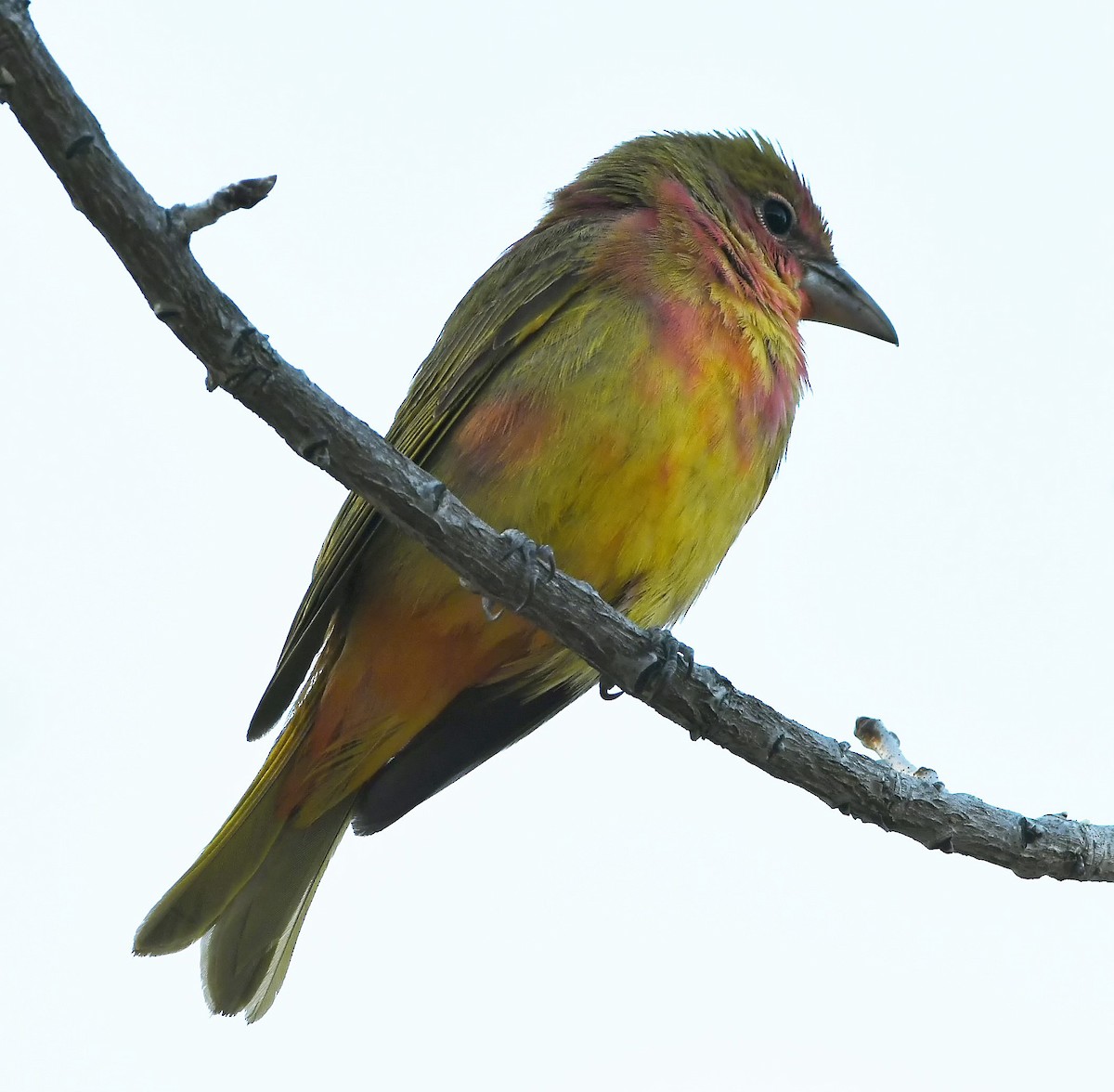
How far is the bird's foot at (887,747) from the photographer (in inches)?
142

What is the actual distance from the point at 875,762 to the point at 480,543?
1.13m

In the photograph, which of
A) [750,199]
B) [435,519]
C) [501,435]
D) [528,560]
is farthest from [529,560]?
[750,199]

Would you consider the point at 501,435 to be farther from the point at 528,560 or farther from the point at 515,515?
the point at 528,560

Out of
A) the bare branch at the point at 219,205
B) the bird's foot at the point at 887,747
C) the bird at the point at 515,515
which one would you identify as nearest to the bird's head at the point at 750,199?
the bird at the point at 515,515

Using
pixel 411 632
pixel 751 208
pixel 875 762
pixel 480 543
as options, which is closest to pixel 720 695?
pixel 875 762

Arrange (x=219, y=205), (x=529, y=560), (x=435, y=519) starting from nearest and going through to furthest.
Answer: (x=219, y=205) → (x=435, y=519) → (x=529, y=560)

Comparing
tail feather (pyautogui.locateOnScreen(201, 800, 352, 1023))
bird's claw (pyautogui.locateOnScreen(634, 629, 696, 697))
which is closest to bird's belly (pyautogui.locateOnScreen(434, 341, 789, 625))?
bird's claw (pyautogui.locateOnScreen(634, 629, 696, 697))

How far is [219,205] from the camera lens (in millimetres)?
2580

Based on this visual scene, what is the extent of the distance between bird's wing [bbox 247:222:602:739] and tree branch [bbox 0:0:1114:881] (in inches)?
33.4

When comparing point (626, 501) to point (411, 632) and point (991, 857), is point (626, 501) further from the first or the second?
point (991, 857)

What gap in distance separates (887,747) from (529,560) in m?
1.18

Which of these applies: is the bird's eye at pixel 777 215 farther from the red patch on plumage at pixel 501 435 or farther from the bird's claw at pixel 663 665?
the bird's claw at pixel 663 665

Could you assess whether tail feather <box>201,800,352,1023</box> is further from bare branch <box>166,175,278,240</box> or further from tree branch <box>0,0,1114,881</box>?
bare branch <box>166,175,278,240</box>

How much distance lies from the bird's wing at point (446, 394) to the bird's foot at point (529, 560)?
2.63 ft
